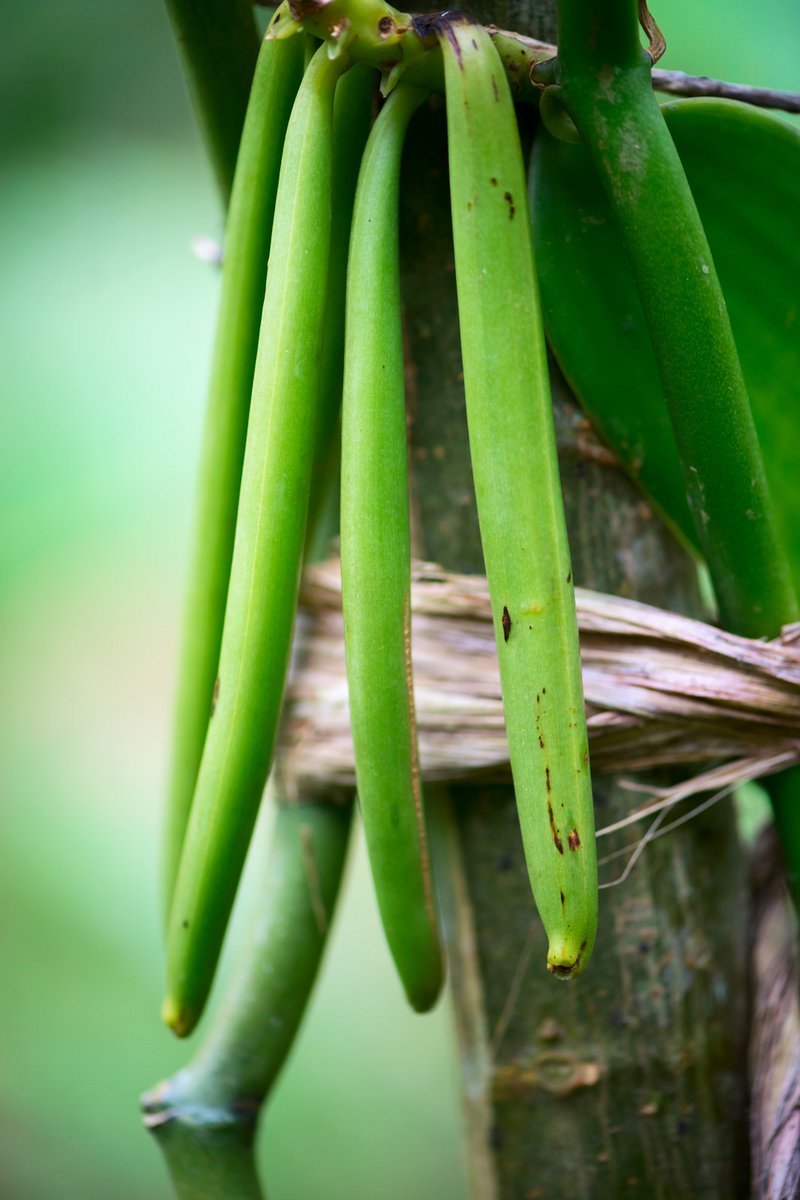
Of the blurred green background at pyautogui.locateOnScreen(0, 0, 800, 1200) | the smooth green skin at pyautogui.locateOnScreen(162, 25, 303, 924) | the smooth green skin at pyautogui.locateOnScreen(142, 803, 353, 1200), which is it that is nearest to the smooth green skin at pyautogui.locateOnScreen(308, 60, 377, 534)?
the smooth green skin at pyautogui.locateOnScreen(162, 25, 303, 924)

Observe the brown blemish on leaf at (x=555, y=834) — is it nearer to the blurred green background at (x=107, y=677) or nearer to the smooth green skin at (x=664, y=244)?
the smooth green skin at (x=664, y=244)

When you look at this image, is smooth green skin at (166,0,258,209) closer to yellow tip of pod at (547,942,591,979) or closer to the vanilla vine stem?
the vanilla vine stem

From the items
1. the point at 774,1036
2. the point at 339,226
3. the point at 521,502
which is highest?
the point at 339,226

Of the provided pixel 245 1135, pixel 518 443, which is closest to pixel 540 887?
pixel 518 443

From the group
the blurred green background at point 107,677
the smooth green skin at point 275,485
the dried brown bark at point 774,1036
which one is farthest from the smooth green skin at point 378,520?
the blurred green background at point 107,677

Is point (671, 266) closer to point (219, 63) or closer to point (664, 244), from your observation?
point (664, 244)

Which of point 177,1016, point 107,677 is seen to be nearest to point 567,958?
point 177,1016
